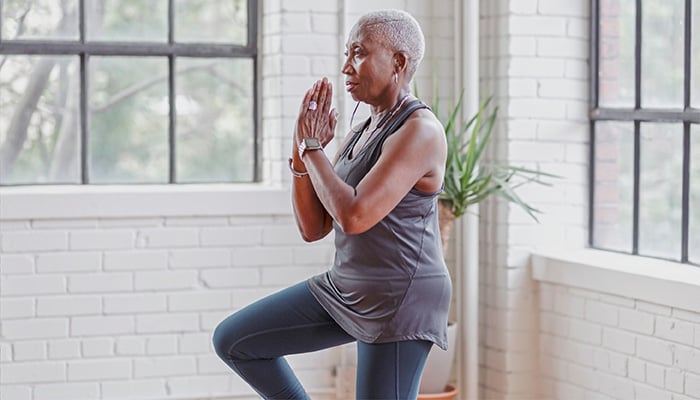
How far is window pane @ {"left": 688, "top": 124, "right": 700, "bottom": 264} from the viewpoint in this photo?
441cm

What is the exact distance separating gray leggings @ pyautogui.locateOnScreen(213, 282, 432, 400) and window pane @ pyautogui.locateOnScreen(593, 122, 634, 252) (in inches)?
75.0

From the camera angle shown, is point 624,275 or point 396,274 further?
point 624,275

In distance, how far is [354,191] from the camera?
121 inches

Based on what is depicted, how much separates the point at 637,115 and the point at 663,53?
287mm

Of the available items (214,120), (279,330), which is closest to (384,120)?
(279,330)

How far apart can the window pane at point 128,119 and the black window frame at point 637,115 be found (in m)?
1.93

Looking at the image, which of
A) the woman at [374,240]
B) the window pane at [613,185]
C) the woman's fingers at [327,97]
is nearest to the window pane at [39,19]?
the woman at [374,240]

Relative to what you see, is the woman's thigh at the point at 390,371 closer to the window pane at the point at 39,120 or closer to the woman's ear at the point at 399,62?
the woman's ear at the point at 399,62

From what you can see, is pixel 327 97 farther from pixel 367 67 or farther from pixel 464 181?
pixel 464 181

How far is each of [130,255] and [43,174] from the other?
55 cm

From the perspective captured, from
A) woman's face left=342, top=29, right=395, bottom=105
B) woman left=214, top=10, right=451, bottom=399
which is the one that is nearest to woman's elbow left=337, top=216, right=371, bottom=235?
woman left=214, top=10, right=451, bottom=399

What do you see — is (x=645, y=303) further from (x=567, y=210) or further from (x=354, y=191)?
(x=354, y=191)

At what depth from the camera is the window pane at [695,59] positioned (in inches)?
173

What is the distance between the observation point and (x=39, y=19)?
4.96 metres
